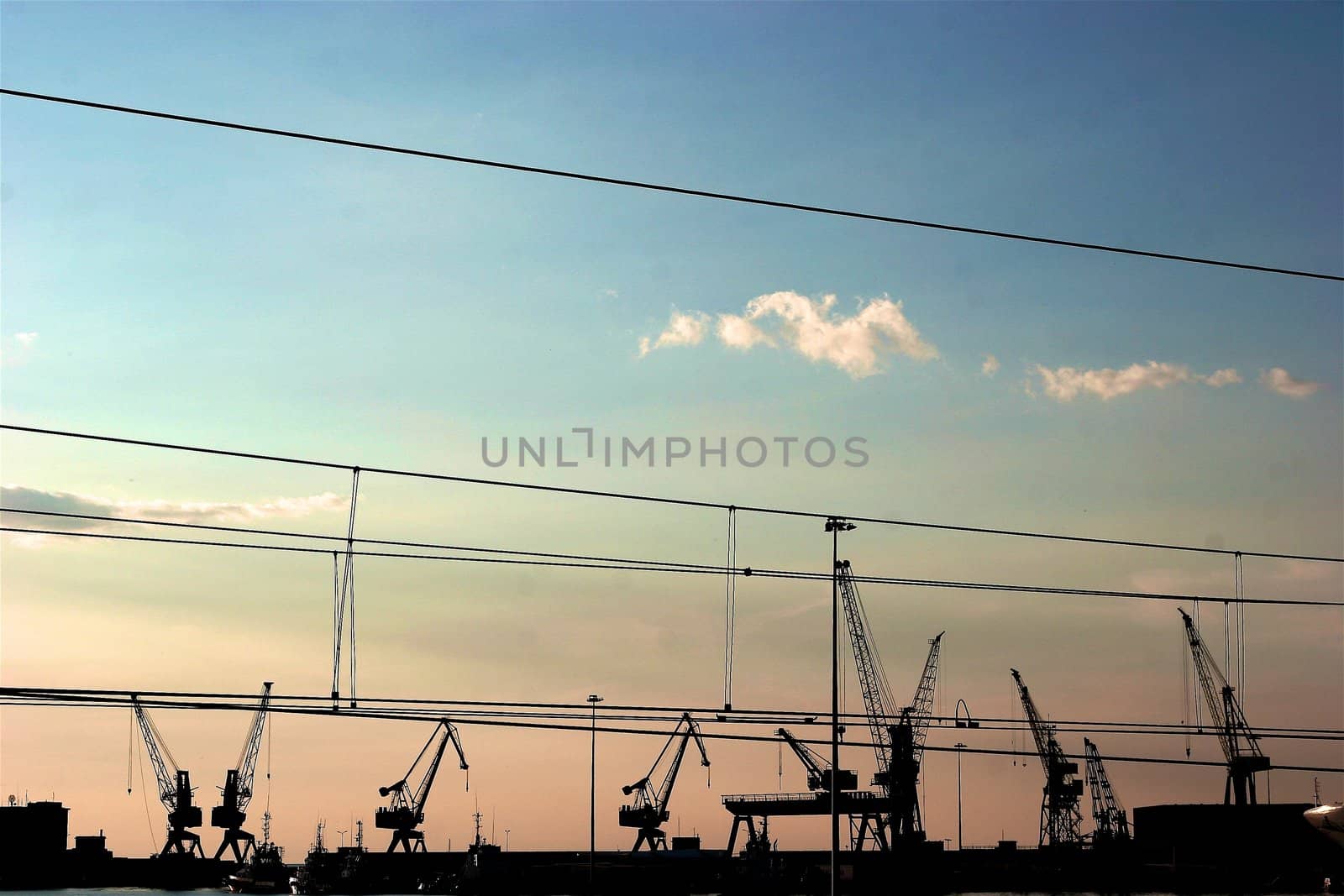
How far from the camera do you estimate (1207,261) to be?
30516 mm

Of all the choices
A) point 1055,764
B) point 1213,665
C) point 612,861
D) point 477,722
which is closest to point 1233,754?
point 1213,665

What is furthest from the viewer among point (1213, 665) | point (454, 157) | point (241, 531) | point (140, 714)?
point (140, 714)

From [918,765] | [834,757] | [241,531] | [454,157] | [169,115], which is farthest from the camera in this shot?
[918,765]

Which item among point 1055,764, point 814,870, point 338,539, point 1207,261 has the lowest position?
point 814,870

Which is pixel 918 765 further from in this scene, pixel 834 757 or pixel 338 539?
pixel 338 539

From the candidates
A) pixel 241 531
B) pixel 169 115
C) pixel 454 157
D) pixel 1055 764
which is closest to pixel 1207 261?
pixel 454 157

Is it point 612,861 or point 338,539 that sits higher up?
point 338,539

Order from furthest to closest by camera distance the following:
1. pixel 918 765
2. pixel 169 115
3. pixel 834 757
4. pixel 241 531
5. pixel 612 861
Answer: pixel 612 861
pixel 918 765
pixel 834 757
pixel 241 531
pixel 169 115

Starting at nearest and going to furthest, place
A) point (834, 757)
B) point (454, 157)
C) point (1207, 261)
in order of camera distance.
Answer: point (454, 157) → point (1207, 261) → point (834, 757)

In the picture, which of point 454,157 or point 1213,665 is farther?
point 1213,665

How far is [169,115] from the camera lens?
971 inches

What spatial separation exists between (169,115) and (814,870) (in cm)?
17935

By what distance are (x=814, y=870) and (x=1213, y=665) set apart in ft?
187

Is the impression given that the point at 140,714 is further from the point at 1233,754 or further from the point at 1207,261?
the point at 1207,261
